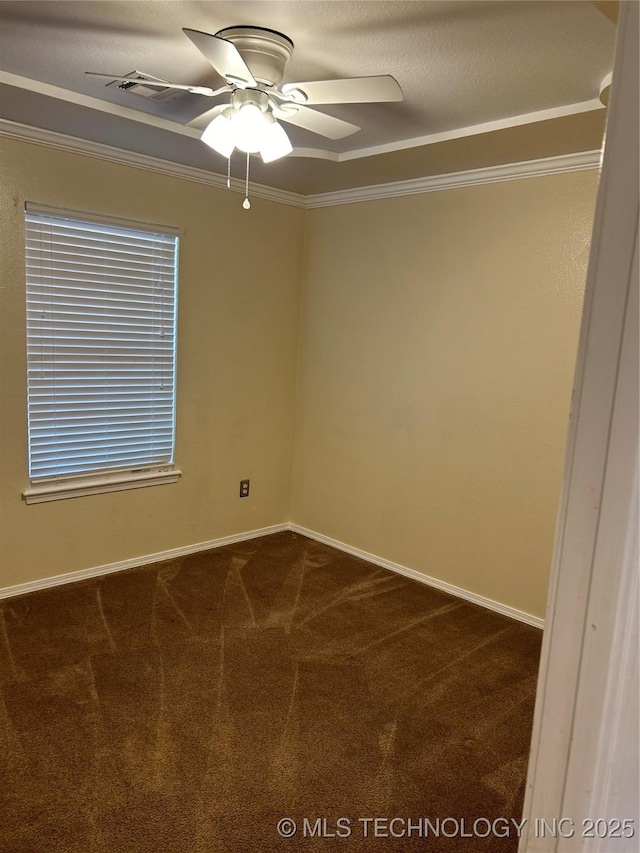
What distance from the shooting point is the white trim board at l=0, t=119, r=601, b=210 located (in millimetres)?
2984

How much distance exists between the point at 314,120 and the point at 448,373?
1.71 meters

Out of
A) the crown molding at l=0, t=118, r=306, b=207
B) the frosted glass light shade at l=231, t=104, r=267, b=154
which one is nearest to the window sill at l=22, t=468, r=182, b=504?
the crown molding at l=0, t=118, r=306, b=207

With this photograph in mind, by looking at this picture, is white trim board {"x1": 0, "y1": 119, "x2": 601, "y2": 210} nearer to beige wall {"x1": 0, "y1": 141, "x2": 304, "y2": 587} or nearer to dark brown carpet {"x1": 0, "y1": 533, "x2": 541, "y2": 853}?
beige wall {"x1": 0, "y1": 141, "x2": 304, "y2": 587}

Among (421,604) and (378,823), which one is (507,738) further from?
(421,604)

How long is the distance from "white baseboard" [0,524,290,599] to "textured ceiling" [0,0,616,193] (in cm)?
240

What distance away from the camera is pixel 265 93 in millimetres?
2141

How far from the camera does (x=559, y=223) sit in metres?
3.07

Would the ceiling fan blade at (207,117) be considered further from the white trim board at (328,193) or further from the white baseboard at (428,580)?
the white baseboard at (428,580)

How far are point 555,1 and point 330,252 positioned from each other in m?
2.53

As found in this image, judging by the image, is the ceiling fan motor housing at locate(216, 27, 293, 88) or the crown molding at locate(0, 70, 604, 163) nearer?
the ceiling fan motor housing at locate(216, 27, 293, 88)

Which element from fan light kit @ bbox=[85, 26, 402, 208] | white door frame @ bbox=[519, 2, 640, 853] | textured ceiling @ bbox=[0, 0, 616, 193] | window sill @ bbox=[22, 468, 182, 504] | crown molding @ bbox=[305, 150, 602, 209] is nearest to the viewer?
white door frame @ bbox=[519, 2, 640, 853]

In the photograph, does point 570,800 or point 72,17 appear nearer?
point 570,800

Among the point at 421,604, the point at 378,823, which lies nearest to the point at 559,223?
the point at 421,604

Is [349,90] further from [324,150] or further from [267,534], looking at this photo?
[267,534]
